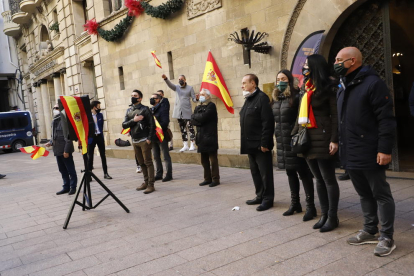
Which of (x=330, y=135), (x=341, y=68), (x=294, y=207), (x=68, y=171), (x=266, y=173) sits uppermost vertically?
(x=341, y=68)

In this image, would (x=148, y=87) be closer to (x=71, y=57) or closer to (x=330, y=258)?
(x=71, y=57)

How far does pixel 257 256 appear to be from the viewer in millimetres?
3734

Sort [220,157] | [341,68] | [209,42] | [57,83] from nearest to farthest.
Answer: [341,68]
[220,157]
[209,42]
[57,83]

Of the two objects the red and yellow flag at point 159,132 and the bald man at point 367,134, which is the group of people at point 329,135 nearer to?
the bald man at point 367,134

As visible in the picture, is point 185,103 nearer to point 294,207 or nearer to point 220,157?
point 220,157

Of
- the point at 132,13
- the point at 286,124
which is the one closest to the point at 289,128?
the point at 286,124

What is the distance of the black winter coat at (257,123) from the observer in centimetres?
526

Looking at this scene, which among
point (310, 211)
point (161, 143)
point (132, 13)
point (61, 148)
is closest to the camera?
point (310, 211)

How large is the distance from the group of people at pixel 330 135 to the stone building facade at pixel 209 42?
3.03 m

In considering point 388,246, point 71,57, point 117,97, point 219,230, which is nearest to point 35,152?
point 219,230

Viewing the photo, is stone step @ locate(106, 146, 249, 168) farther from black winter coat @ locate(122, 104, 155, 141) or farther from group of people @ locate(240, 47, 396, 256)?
group of people @ locate(240, 47, 396, 256)

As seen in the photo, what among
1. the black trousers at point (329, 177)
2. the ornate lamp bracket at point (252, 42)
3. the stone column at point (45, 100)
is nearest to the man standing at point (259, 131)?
the black trousers at point (329, 177)

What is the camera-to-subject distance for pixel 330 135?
4195mm

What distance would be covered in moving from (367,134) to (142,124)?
455 cm
